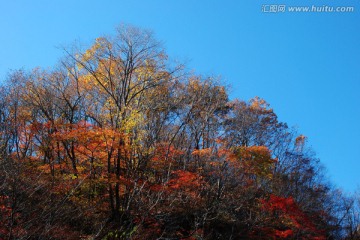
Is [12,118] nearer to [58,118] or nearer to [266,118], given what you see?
[58,118]

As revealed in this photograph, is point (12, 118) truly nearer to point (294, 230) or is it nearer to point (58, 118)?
point (58, 118)

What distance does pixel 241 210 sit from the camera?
69.6ft

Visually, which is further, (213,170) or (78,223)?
(213,170)

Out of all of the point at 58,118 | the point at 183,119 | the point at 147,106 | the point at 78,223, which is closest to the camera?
the point at 78,223

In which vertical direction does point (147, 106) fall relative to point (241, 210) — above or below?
above

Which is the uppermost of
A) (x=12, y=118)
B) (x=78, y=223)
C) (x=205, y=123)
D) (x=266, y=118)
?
(x=266, y=118)

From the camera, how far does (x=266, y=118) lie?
31.4 metres

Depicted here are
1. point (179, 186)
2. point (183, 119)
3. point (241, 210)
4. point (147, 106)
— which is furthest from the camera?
point (183, 119)

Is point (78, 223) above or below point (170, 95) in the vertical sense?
below

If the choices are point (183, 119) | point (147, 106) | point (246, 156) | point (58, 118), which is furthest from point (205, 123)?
point (58, 118)

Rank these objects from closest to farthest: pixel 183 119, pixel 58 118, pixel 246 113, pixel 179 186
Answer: pixel 179 186 → pixel 58 118 → pixel 183 119 → pixel 246 113

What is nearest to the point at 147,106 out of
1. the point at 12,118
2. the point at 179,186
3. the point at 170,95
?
the point at 170,95

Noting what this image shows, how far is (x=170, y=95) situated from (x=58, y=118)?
274 inches

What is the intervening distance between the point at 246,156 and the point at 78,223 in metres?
10.4
